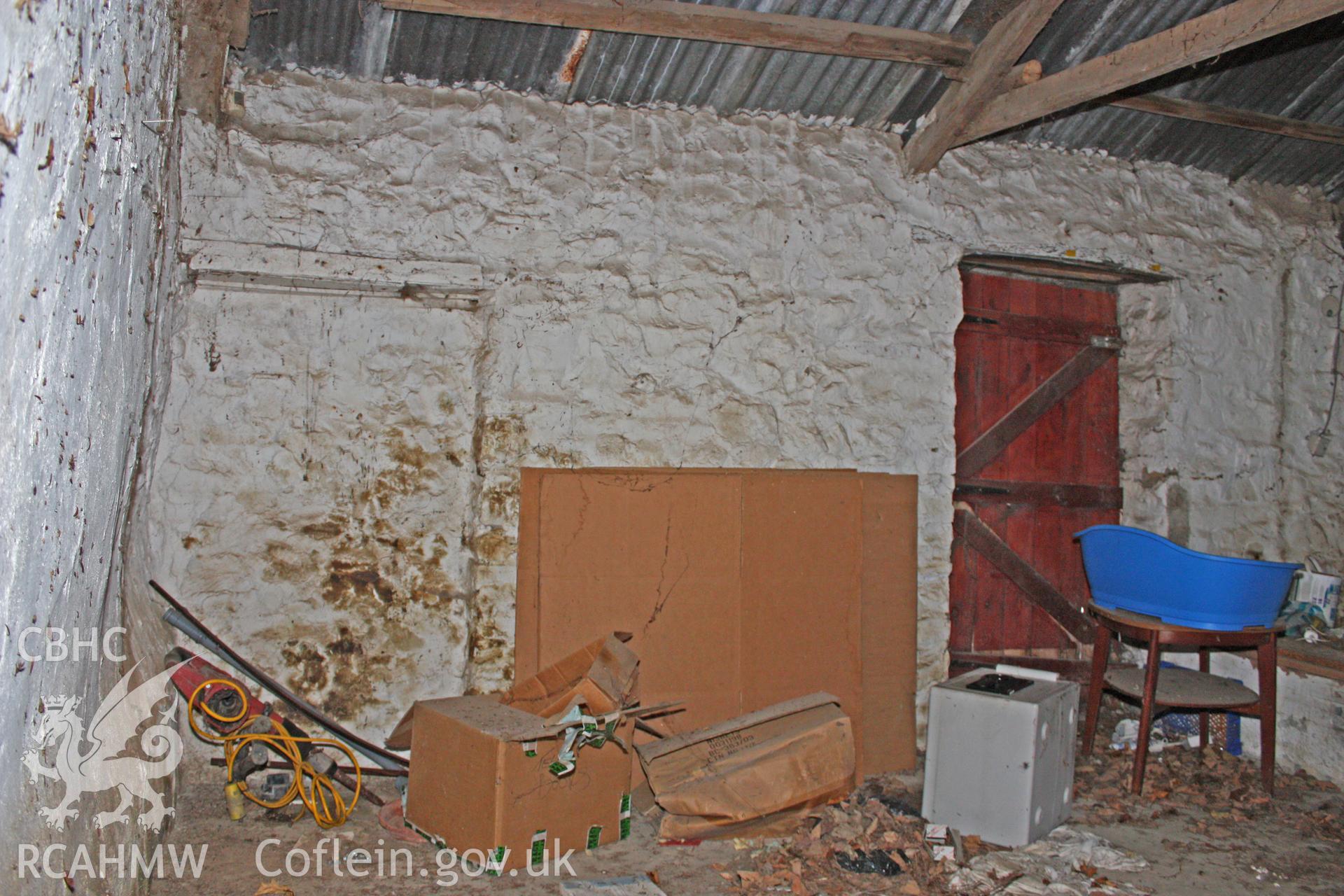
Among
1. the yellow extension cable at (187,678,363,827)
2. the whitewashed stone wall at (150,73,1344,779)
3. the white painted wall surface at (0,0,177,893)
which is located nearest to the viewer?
the white painted wall surface at (0,0,177,893)

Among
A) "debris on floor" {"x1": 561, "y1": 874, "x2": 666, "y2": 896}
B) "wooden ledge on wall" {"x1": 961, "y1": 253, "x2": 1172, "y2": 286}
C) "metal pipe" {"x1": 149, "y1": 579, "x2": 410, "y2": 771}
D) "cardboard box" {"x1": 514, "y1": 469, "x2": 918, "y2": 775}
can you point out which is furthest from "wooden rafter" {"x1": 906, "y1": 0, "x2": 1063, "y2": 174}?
"metal pipe" {"x1": 149, "y1": 579, "x2": 410, "y2": 771}

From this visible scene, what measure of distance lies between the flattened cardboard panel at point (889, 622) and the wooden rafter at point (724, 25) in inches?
61.9

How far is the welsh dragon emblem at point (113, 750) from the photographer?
1.66 meters

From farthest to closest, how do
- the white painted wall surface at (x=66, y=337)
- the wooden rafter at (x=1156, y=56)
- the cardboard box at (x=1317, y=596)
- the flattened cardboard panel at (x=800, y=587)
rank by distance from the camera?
the cardboard box at (x=1317, y=596) → the flattened cardboard panel at (x=800, y=587) → the wooden rafter at (x=1156, y=56) → the white painted wall surface at (x=66, y=337)

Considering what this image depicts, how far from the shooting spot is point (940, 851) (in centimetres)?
289

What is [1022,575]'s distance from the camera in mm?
4090

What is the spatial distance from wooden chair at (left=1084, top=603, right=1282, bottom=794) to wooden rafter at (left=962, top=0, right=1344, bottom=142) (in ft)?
6.19

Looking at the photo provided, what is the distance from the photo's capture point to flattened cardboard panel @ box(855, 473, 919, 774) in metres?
3.64

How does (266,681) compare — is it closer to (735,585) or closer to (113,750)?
(113,750)

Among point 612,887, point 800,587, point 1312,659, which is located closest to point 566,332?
point 800,587

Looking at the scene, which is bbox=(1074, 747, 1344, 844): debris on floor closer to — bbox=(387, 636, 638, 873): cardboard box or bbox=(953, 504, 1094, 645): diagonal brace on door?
bbox=(953, 504, 1094, 645): diagonal brace on door

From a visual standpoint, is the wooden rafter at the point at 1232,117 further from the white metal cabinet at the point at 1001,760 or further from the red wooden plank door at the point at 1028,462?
the white metal cabinet at the point at 1001,760

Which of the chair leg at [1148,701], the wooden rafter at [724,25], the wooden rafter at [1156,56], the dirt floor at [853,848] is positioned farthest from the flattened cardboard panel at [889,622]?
the wooden rafter at [724,25]

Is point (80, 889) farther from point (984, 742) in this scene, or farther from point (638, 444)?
point (984, 742)
